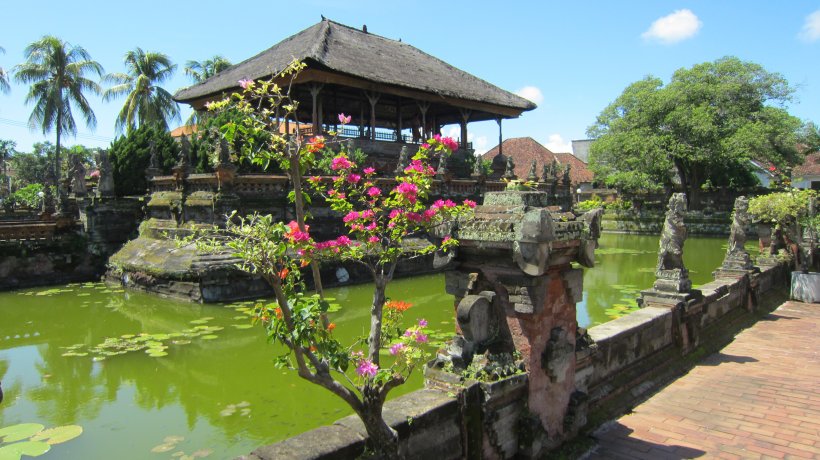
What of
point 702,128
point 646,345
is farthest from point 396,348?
point 702,128

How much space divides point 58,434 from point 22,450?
1.36 feet

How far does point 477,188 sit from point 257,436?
1442 cm

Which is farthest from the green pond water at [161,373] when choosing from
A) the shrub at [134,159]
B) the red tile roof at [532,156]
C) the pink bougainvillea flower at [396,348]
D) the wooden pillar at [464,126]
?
the red tile roof at [532,156]

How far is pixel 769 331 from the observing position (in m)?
7.98

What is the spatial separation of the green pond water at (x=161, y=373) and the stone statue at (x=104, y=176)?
4.03 meters

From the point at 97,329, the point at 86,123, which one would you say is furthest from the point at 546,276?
the point at 86,123

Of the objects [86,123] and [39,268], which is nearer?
[39,268]

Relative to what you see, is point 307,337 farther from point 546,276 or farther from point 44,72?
point 44,72

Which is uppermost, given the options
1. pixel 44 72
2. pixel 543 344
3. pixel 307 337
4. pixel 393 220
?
pixel 44 72

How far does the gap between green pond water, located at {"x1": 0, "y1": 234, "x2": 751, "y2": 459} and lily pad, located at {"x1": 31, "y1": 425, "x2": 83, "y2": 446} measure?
4.3 inches

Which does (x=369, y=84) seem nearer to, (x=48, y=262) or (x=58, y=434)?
(x=48, y=262)

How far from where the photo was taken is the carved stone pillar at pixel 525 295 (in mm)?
3562

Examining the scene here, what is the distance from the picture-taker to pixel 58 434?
5.30 metres

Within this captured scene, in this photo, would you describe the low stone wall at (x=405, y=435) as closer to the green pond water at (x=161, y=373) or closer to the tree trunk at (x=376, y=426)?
the tree trunk at (x=376, y=426)
